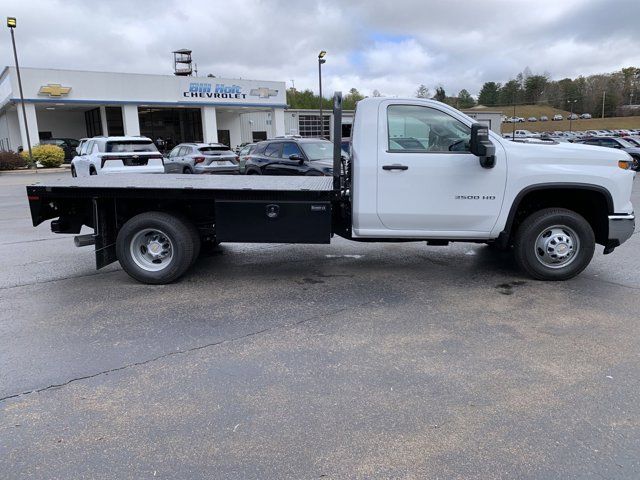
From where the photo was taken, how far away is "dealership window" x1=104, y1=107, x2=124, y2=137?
131 feet

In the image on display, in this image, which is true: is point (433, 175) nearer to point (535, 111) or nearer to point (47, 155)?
point (47, 155)

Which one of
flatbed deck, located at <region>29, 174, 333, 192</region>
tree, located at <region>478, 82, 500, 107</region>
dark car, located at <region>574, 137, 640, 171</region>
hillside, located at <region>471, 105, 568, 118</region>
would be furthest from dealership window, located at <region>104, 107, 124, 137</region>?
hillside, located at <region>471, 105, 568, 118</region>

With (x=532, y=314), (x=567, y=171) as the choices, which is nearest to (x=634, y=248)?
(x=567, y=171)

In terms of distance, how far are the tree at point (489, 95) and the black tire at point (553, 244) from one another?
122 m

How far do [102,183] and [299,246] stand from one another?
3.21 meters

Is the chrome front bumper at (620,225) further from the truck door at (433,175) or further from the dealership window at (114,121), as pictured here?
the dealership window at (114,121)

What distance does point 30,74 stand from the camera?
32.7m

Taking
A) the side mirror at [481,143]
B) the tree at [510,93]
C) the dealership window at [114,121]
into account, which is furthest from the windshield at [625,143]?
the tree at [510,93]

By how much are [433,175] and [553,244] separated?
166cm

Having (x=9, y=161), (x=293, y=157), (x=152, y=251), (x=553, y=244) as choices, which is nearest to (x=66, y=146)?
(x=9, y=161)

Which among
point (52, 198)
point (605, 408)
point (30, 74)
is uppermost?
point (30, 74)

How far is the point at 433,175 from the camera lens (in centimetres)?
582

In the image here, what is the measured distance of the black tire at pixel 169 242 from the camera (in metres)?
6.19

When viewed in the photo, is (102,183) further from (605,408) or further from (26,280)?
(605,408)
